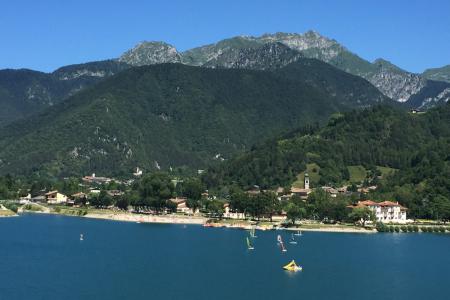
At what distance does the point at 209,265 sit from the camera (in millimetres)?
95750

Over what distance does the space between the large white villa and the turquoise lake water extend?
2255cm

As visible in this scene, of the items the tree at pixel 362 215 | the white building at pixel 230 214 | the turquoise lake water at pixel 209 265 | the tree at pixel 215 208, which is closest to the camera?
the turquoise lake water at pixel 209 265

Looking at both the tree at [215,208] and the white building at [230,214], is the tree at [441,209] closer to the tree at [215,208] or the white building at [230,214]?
the white building at [230,214]

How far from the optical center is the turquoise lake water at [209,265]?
79.4 meters

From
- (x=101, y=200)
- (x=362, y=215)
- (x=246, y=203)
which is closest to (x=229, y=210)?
(x=246, y=203)

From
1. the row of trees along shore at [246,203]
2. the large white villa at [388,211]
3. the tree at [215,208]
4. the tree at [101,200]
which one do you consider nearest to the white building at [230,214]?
the row of trees along shore at [246,203]

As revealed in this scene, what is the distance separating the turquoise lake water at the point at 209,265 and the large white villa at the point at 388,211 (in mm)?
22555

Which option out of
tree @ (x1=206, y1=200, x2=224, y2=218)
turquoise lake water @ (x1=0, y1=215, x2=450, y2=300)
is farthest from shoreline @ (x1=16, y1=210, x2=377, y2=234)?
turquoise lake water @ (x1=0, y1=215, x2=450, y2=300)

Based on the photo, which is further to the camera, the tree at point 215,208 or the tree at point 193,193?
the tree at point 193,193

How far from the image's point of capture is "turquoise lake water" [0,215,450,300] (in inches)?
3127

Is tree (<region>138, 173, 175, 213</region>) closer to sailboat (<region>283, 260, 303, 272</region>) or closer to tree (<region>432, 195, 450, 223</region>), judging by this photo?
tree (<region>432, 195, 450, 223</region>)

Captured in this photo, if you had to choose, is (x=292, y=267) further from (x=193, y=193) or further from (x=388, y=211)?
(x=193, y=193)

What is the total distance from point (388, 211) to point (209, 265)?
76495mm

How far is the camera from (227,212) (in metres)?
172
